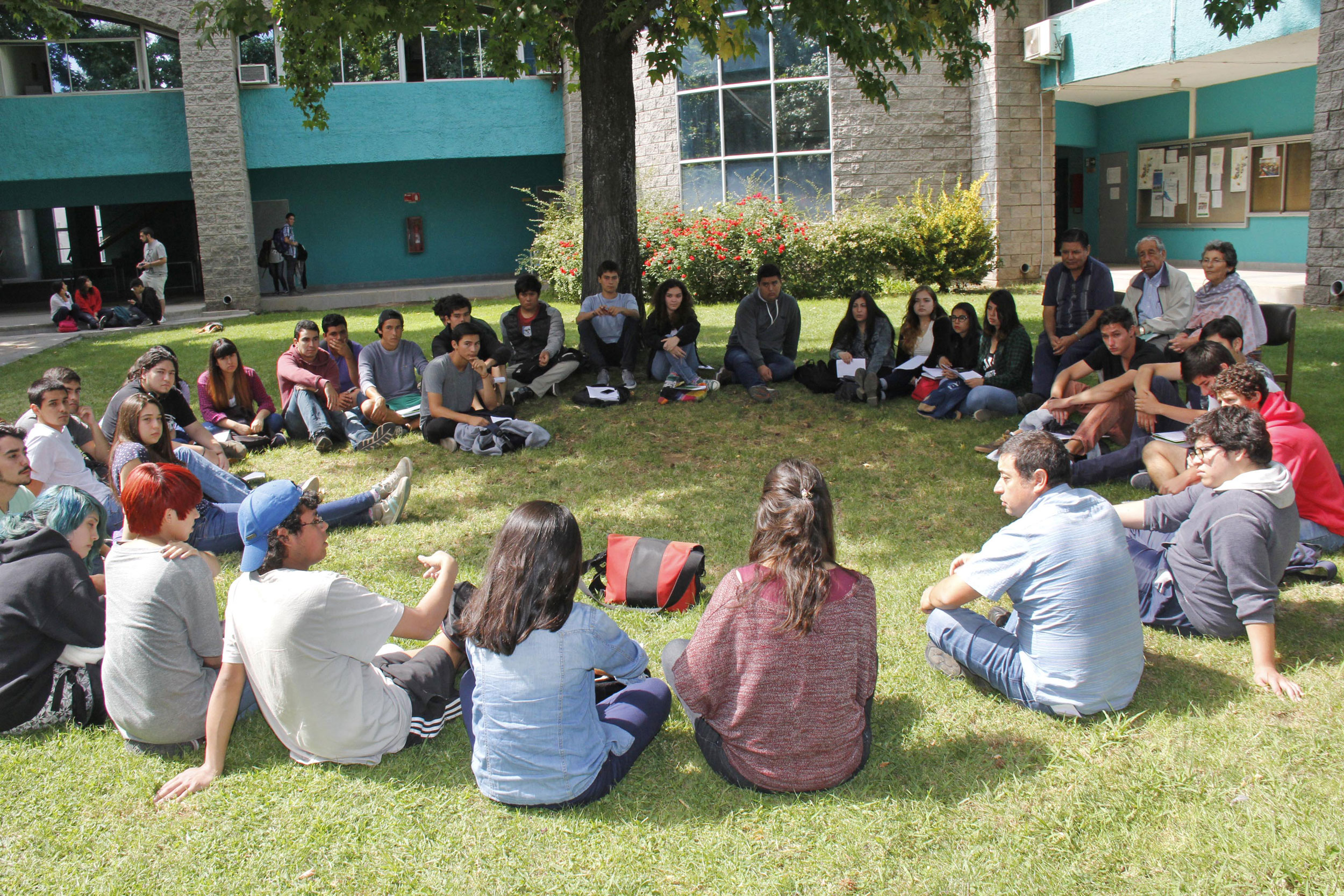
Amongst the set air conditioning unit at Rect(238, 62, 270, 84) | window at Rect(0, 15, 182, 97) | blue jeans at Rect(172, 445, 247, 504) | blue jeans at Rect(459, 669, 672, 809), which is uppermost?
window at Rect(0, 15, 182, 97)

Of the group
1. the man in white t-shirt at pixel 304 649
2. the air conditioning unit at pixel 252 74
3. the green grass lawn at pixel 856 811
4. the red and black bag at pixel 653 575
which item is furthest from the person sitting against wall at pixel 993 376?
the air conditioning unit at pixel 252 74

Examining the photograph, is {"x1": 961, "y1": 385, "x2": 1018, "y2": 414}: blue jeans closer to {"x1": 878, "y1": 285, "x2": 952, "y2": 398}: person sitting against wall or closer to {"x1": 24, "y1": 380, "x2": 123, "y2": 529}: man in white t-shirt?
{"x1": 878, "y1": 285, "x2": 952, "y2": 398}: person sitting against wall

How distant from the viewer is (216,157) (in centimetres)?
1858

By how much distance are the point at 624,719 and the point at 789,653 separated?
0.73 metres

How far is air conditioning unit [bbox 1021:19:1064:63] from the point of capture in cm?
1592

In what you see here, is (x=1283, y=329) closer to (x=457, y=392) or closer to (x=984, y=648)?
(x=984, y=648)

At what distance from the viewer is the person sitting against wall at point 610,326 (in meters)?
9.41

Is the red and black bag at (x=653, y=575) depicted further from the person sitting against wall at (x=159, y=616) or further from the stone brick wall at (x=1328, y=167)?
the stone brick wall at (x=1328, y=167)

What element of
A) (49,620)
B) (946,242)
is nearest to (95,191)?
(946,242)

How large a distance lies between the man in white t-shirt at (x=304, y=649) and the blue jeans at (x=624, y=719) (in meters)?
0.30

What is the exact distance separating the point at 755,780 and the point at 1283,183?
1817 centimetres

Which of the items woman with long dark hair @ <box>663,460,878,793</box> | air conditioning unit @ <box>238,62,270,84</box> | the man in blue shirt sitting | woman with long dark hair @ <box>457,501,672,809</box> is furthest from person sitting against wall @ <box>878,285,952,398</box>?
air conditioning unit @ <box>238,62,270,84</box>

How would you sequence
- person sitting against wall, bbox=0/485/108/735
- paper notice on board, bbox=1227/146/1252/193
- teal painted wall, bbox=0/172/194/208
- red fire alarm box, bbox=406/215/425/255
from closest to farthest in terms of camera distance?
person sitting against wall, bbox=0/485/108/735 → paper notice on board, bbox=1227/146/1252/193 → teal painted wall, bbox=0/172/194/208 → red fire alarm box, bbox=406/215/425/255

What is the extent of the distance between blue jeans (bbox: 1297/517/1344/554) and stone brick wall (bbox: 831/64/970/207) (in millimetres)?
12775
